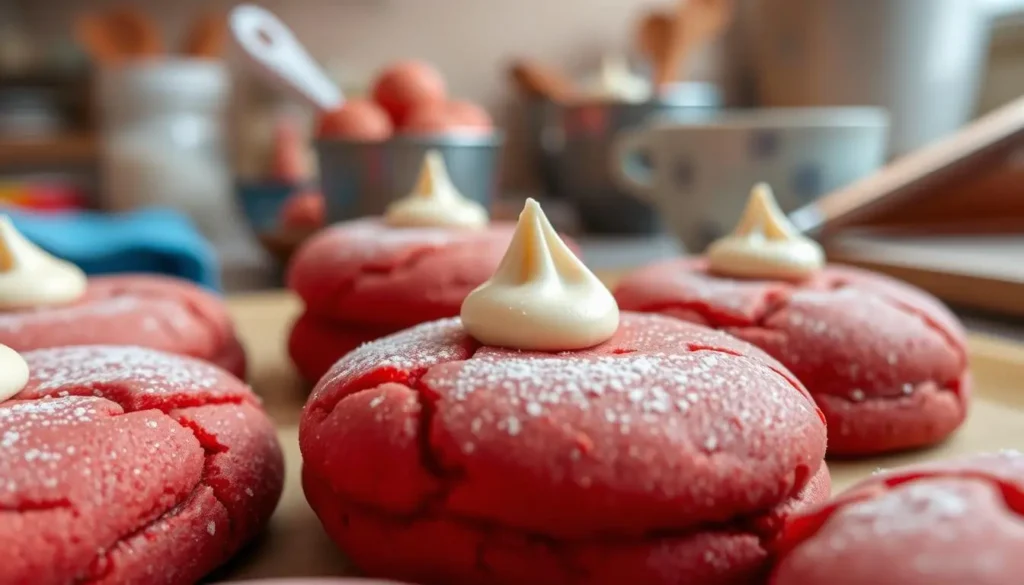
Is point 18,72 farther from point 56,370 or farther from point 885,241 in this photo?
point 885,241

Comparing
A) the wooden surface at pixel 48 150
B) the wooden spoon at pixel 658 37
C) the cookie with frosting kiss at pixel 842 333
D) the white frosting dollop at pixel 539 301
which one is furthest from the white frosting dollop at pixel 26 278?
the wooden surface at pixel 48 150

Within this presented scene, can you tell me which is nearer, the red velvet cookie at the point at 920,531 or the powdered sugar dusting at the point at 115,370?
the red velvet cookie at the point at 920,531

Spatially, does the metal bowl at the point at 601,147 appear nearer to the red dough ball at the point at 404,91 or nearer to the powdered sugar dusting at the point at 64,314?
the red dough ball at the point at 404,91

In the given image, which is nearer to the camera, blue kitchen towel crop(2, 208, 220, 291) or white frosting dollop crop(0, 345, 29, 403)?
white frosting dollop crop(0, 345, 29, 403)

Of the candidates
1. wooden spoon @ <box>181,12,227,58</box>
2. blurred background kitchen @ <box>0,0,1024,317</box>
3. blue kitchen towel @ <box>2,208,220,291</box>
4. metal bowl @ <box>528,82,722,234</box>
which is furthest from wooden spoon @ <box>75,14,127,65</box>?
metal bowl @ <box>528,82,722,234</box>

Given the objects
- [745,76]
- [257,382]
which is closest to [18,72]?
[257,382]

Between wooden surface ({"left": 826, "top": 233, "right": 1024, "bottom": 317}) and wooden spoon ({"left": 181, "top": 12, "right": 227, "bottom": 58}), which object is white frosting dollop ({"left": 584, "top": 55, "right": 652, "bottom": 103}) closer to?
wooden surface ({"left": 826, "top": 233, "right": 1024, "bottom": 317})

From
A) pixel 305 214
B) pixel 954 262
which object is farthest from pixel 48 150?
pixel 954 262
